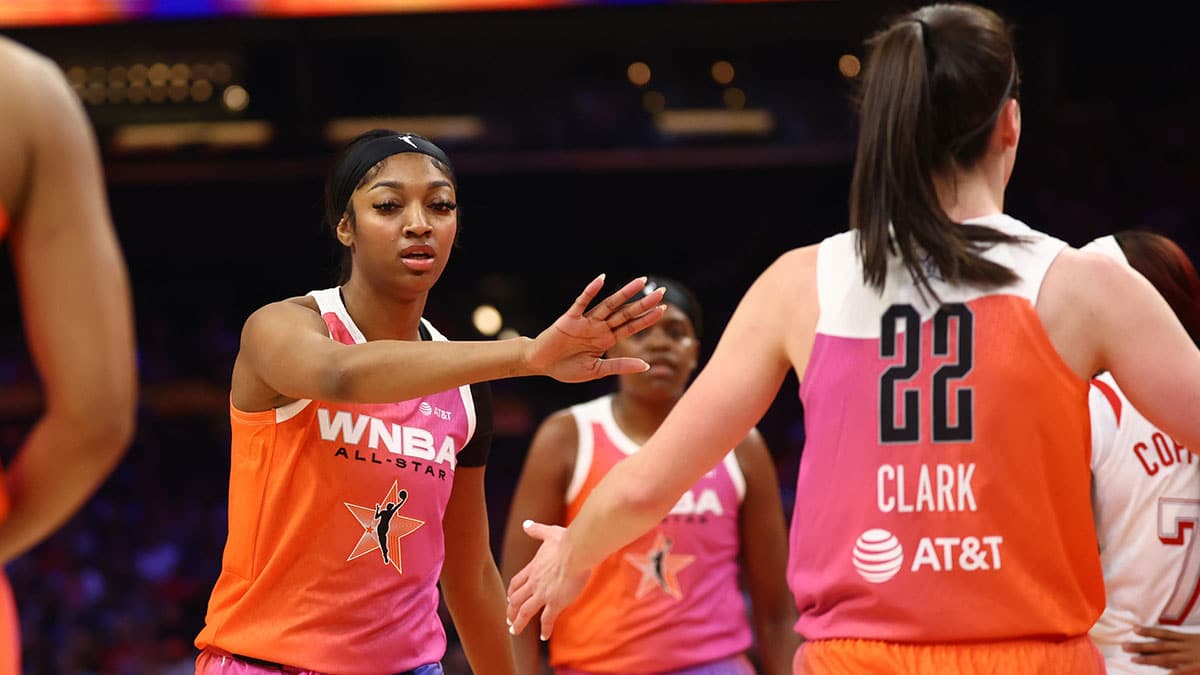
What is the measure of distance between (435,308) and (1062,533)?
8978 millimetres

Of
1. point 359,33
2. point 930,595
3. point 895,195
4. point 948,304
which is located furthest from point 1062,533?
point 359,33

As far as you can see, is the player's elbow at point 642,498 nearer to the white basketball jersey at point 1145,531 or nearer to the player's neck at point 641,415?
the white basketball jersey at point 1145,531

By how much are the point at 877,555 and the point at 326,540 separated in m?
1.27

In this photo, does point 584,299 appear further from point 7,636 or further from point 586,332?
point 7,636

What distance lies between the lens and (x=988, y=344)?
2.09 m

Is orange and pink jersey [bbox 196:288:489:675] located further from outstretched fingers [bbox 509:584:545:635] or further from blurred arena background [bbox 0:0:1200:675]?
blurred arena background [bbox 0:0:1200:675]

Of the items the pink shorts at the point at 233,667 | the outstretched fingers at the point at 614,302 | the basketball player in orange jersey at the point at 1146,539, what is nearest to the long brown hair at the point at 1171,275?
the basketball player in orange jersey at the point at 1146,539

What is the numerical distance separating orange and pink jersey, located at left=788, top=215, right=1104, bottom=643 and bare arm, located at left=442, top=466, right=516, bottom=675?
4.25ft

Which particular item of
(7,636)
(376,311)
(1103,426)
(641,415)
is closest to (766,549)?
(641,415)

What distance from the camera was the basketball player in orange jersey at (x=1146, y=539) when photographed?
3.17 meters

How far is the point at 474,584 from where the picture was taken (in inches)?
130

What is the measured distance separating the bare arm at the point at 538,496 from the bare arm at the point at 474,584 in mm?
1216

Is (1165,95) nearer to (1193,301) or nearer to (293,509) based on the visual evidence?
(1193,301)

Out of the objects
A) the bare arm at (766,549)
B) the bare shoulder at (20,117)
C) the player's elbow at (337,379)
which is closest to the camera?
the bare shoulder at (20,117)
